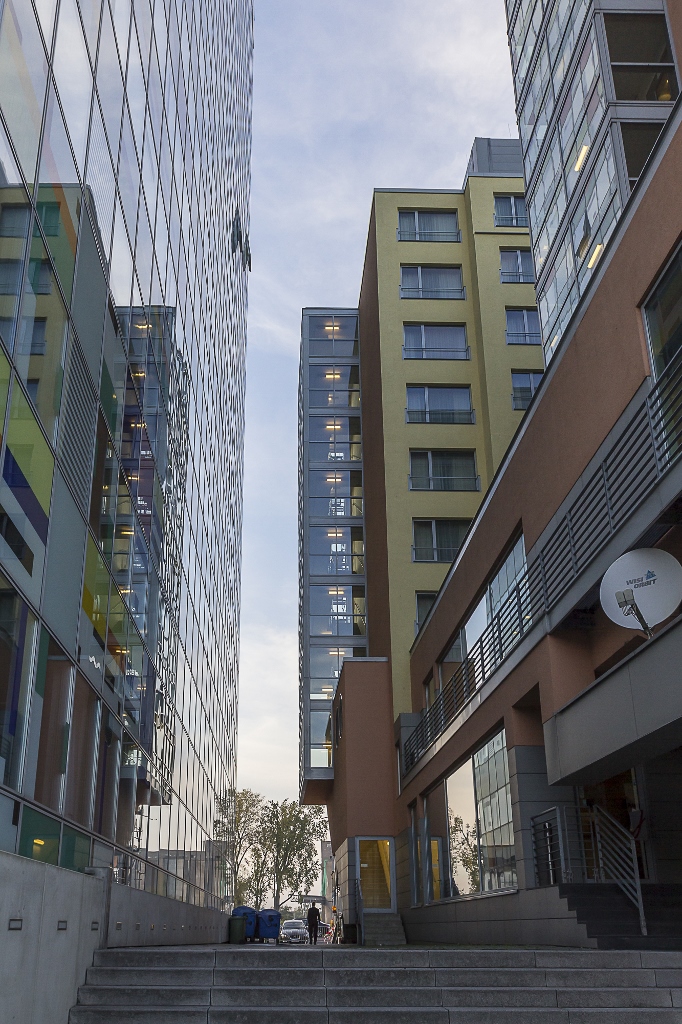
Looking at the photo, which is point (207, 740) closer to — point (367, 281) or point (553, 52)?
point (367, 281)

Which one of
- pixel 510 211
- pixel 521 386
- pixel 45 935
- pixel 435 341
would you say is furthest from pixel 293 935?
Result: pixel 45 935

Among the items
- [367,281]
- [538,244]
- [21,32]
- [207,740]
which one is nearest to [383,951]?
[21,32]

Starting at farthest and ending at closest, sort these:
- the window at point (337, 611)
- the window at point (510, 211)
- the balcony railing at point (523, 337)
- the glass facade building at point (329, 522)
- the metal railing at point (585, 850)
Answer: the window at point (337, 611)
the glass facade building at point (329, 522)
the window at point (510, 211)
the balcony railing at point (523, 337)
the metal railing at point (585, 850)

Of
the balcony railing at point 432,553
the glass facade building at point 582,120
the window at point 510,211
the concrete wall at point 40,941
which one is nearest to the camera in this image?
the concrete wall at point 40,941

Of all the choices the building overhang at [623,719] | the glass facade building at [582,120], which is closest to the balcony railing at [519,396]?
the glass facade building at [582,120]

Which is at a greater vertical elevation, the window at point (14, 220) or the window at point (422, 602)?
the window at point (422, 602)

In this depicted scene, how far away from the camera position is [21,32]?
10797mm

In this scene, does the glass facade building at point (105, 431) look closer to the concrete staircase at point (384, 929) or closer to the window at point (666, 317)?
the concrete staircase at point (384, 929)

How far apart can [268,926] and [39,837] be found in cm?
3642

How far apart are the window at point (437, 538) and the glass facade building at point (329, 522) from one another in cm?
1282

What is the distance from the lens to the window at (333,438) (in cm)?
5528

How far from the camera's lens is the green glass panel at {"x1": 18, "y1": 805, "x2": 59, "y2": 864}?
1105 cm

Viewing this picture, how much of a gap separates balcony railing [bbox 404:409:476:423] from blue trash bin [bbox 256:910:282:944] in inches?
926

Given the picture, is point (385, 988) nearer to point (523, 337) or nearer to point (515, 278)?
point (523, 337)
